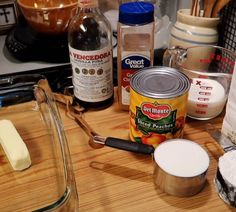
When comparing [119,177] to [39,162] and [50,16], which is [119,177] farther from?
[50,16]

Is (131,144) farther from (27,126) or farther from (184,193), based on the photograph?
(27,126)

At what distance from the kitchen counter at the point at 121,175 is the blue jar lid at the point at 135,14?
186 millimetres

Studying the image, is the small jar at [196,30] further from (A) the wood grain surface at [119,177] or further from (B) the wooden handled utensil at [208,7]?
(A) the wood grain surface at [119,177]

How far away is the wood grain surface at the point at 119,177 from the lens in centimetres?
51

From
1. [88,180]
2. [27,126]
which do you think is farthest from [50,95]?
[88,180]

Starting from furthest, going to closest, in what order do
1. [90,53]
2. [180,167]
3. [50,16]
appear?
1. [50,16]
2. [90,53]
3. [180,167]

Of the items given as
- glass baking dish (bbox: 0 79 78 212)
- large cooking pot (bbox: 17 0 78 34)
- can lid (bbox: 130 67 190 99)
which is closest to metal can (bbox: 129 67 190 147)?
can lid (bbox: 130 67 190 99)

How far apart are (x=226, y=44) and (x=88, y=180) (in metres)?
0.41

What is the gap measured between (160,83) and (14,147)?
0.25 meters

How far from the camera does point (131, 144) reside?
55cm

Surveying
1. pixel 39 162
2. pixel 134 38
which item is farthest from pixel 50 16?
pixel 39 162

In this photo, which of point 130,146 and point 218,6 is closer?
point 130,146

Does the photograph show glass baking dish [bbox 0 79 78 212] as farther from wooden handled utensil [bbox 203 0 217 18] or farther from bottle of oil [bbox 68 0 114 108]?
wooden handled utensil [bbox 203 0 217 18]

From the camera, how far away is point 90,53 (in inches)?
24.4
